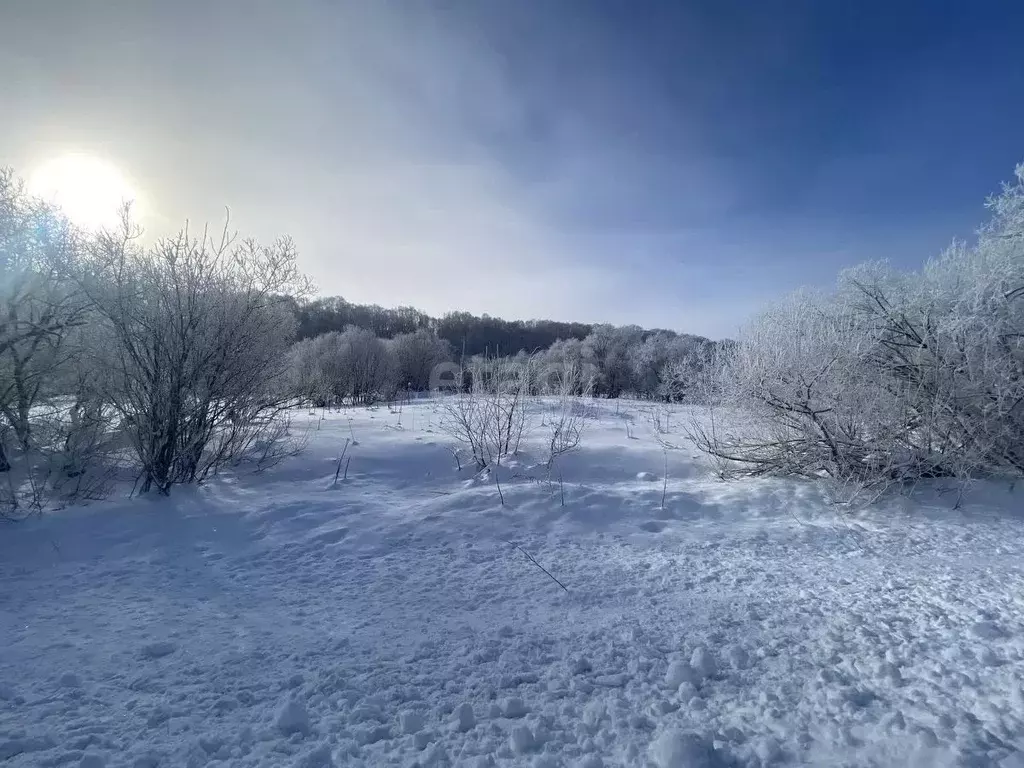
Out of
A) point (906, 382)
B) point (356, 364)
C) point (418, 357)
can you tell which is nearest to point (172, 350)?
point (906, 382)

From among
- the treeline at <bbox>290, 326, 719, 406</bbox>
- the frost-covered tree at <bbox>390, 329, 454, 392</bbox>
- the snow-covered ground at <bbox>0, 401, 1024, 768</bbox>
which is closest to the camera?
the snow-covered ground at <bbox>0, 401, 1024, 768</bbox>

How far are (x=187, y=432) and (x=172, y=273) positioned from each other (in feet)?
7.68

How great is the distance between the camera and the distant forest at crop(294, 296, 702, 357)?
54.6m

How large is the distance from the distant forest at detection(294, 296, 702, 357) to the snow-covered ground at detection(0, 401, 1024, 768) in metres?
47.3

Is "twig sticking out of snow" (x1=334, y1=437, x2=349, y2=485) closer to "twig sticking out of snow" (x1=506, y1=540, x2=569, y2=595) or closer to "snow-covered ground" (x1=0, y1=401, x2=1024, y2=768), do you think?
"snow-covered ground" (x1=0, y1=401, x2=1024, y2=768)

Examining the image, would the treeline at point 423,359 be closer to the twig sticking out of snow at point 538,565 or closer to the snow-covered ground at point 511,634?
the snow-covered ground at point 511,634

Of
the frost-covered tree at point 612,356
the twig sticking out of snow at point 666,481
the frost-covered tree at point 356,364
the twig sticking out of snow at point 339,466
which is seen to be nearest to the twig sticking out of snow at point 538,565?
the twig sticking out of snow at point 666,481

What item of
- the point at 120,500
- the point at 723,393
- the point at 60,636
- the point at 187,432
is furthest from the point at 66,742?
the point at 723,393

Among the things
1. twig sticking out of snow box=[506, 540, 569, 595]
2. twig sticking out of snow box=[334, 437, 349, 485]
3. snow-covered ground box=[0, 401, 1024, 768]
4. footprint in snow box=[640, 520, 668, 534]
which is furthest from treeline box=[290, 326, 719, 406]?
twig sticking out of snow box=[506, 540, 569, 595]

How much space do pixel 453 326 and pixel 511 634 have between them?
6172 centimetres

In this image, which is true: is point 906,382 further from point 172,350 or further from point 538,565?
point 172,350

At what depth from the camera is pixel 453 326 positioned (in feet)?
210

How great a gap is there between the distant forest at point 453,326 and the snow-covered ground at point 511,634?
4735 centimetres

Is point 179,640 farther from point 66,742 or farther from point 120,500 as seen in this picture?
point 120,500
